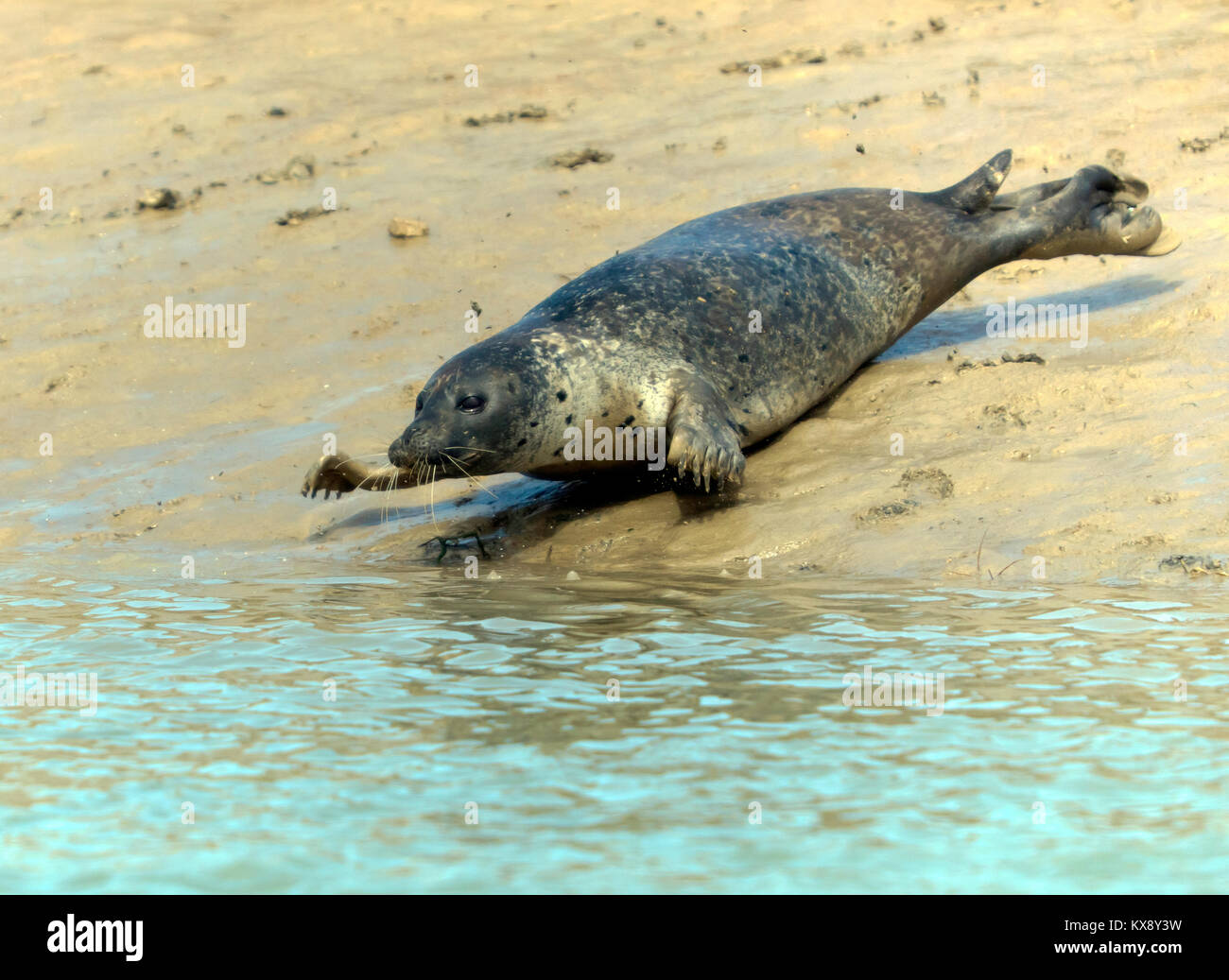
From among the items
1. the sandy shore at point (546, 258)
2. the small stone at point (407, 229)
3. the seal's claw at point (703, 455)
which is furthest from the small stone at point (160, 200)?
the seal's claw at point (703, 455)

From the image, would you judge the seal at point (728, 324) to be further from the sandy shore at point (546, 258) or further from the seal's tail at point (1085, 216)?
the sandy shore at point (546, 258)

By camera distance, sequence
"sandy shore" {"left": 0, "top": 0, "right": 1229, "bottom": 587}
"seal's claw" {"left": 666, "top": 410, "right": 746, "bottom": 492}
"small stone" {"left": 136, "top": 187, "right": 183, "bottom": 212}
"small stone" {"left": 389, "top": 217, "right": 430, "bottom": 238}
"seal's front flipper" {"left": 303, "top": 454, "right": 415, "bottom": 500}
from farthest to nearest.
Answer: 1. "small stone" {"left": 136, "top": 187, "right": 183, "bottom": 212}
2. "small stone" {"left": 389, "top": 217, "right": 430, "bottom": 238}
3. "seal's front flipper" {"left": 303, "top": 454, "right": 415, "bottom": 500}
4. "sandy shore" {"left": 0, "top": 0, "right": 1229, "bottom": 587}
5. "seal's claw" {"left": 666, "top": 410, "right": 746, "bottom": 492}

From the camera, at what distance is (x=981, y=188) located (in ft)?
22.8

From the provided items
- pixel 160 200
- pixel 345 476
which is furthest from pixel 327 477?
pixel 160 200

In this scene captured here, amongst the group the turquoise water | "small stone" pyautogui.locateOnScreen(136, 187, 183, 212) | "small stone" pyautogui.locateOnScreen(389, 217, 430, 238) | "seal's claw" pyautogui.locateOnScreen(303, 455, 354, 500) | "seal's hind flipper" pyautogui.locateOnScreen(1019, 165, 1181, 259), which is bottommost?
the turquoise water

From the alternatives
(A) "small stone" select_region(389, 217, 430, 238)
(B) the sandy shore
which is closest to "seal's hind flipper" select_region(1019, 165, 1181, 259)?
(B) the sandy shore

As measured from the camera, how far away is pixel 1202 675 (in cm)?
331

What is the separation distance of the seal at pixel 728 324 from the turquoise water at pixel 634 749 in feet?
3.76

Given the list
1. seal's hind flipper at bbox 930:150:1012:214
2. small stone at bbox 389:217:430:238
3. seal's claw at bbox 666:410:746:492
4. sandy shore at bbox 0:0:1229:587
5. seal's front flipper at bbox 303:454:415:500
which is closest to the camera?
seal's claw at bbox 666:410:746:492

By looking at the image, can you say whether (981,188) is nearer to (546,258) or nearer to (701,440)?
(701,440)

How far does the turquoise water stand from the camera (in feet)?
7.72

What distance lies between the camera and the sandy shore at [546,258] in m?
5.46

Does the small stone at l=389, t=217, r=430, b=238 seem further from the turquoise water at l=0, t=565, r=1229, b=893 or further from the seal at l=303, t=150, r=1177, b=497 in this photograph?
the turquoise water at l=0, t=565, r=1229, b=893
